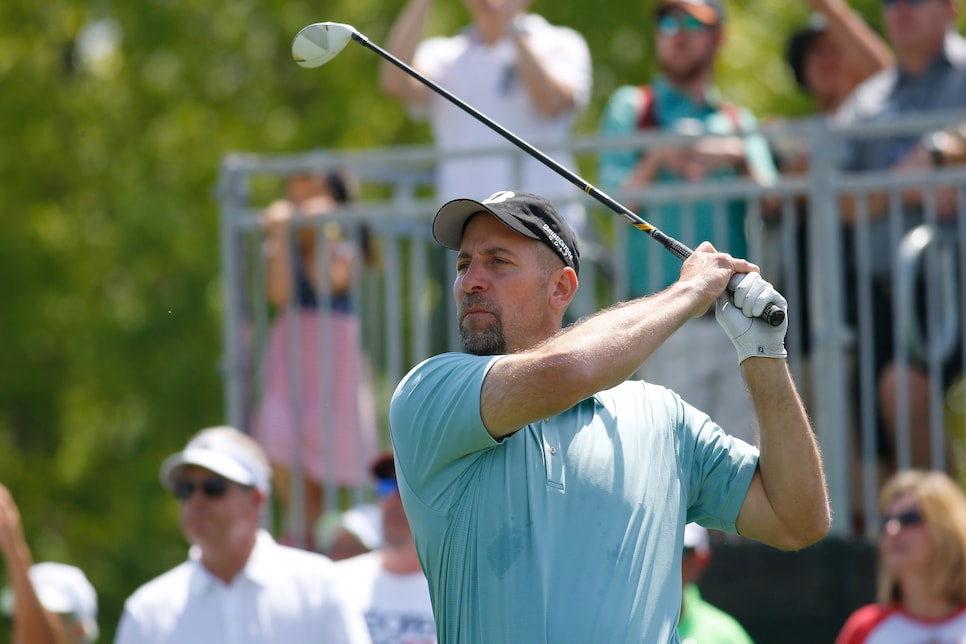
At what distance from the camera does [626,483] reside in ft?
12.8

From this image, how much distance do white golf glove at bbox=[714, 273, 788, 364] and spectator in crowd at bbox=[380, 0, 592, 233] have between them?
361 cm

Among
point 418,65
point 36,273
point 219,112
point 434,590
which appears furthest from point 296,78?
point 434,590

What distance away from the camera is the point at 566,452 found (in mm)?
3912

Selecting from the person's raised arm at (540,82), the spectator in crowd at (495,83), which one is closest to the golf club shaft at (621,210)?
the spectator in crowd at (495,83)

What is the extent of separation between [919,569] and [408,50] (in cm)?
357

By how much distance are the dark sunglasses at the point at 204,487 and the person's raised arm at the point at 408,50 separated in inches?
101

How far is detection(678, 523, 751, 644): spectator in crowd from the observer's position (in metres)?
6.05

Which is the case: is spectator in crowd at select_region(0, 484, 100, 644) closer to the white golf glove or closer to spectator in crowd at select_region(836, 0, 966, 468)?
spectator in crowd at select_region(836, 0, 966, 468)

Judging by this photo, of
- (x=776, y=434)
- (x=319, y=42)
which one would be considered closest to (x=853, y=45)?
(x=319, y=42)

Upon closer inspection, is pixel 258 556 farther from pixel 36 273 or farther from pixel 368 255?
pixel 36 273

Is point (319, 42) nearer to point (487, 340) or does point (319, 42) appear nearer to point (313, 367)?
point (487, 340)

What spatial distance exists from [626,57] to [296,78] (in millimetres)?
3308

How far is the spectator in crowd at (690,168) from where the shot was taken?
712 centimetres

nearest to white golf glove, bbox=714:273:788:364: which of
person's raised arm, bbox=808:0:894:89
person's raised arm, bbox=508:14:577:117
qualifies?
person's raised arm, bbox=508:14:577:117
